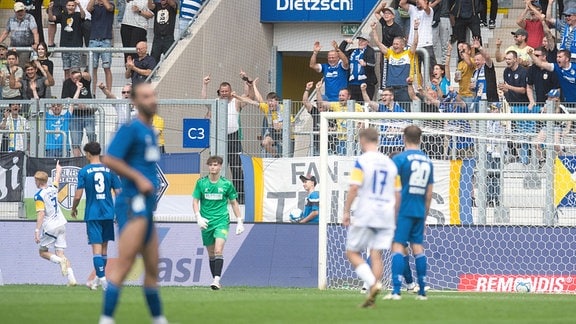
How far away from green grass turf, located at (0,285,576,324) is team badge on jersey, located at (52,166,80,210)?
6.00 m

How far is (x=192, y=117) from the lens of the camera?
2056cm

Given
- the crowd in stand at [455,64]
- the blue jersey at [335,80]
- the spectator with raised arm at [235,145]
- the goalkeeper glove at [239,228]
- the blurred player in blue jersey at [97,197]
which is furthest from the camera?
the blue jersey at [335,80]

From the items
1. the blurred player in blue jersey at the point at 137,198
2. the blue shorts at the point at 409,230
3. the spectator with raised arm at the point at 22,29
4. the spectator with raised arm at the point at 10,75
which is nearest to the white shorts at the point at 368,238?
the blue shorts at the point at 409,230

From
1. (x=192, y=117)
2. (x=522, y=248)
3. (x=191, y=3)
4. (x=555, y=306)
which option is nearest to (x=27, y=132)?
(x=192, y=117)

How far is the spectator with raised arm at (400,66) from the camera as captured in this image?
883 inches

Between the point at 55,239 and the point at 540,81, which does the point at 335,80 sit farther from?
the point at 55,239

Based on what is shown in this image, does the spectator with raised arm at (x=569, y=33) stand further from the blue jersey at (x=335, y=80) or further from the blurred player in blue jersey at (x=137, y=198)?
the blurred player in blue jersey at (x=137, y=198)

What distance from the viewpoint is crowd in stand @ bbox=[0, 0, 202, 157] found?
964 inches

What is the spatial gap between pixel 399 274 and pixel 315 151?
655cm

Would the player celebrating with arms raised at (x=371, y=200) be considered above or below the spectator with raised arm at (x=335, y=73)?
below

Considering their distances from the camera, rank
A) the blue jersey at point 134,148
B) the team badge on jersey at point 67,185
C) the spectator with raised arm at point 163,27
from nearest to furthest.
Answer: the blue jersey at point 134,148 → the team badge on jersey at point 67,185 → the spectator with raised arm at point 163,27

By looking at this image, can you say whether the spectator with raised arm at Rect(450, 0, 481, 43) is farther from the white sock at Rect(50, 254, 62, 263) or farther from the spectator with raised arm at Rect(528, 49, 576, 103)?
the white sock at Rect(50, 254, 62, 263)

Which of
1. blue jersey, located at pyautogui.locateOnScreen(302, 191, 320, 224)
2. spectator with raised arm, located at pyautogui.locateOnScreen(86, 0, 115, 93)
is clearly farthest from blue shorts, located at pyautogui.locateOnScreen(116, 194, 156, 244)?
spectator with raised arm, located at pyautogui.locateOnScreen(86, 0, 115, 93)

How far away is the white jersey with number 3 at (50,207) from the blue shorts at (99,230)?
186 centimetres
